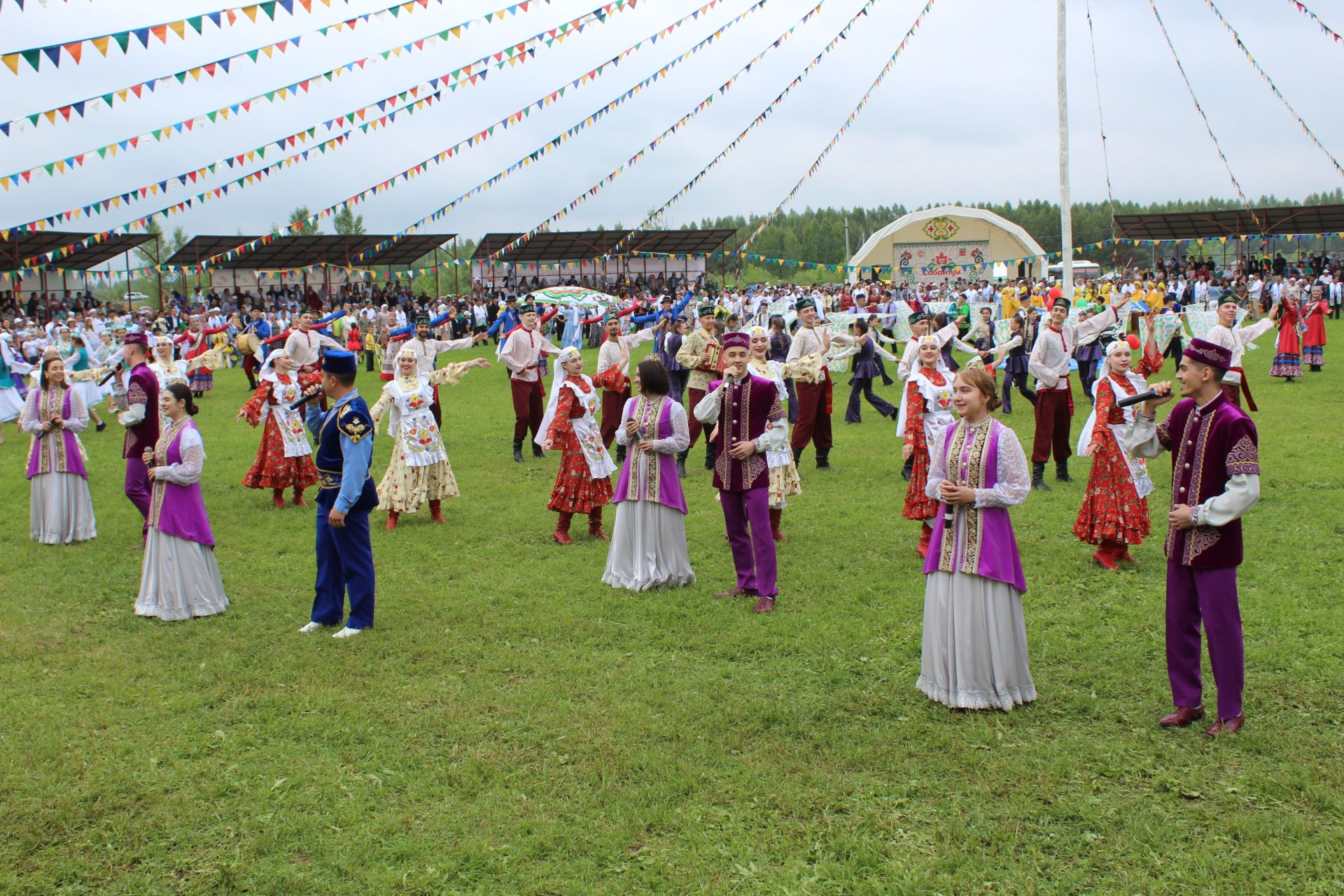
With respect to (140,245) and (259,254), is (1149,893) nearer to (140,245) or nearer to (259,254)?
(140,245)

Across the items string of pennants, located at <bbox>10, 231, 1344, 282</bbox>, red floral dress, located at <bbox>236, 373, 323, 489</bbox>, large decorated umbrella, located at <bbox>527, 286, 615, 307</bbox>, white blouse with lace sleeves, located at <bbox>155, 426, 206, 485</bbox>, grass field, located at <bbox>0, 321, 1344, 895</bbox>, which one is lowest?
grass field, located at <bbox>0, 321, 1344, 895</bbox>

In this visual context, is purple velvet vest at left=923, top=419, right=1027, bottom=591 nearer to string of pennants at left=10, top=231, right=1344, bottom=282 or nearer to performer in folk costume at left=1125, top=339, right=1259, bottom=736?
performer in folk costume at left=1125, top=339, right=1259, bottom=736

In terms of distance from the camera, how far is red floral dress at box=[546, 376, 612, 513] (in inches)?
373

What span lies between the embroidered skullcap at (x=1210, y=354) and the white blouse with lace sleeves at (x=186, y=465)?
6.15 metres

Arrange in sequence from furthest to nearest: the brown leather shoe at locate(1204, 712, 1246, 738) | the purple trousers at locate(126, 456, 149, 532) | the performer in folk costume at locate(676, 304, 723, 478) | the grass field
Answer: the performer in folk costume at locate(676, 304, 723, 478) < the purple trousers at locate(126, 456, 149, 532) < the brown leather shoe at locate(1204, 712, 1246, 738) < the grass field

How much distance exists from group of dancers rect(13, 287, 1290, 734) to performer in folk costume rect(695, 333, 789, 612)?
0.02m

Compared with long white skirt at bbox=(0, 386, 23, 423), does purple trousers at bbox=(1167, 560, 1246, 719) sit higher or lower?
lower

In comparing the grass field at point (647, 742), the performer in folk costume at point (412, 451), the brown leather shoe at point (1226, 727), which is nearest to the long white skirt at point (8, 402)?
the grass field at point (647, 742)

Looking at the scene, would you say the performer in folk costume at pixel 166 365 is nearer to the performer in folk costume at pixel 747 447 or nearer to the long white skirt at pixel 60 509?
the long white skirt at pixel 60 509

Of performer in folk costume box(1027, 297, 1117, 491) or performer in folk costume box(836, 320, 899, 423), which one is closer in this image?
performer in folk costume box(1027, 297, 1117, 491)

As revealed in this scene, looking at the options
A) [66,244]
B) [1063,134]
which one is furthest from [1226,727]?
[66,244]

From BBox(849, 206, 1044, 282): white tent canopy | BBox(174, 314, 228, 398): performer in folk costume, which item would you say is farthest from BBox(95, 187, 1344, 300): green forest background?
BBox(174, 314, 228, 398): performer in folk costume

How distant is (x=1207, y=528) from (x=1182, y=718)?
1.02 m

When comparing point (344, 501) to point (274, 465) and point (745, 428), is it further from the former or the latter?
point (274, 465)
